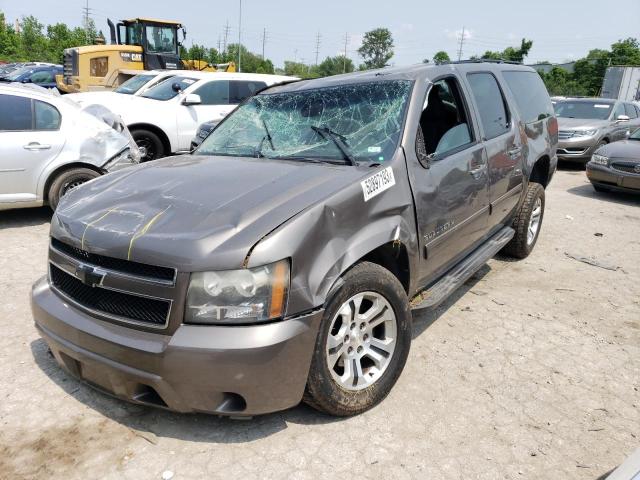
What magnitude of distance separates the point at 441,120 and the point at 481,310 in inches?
62.5

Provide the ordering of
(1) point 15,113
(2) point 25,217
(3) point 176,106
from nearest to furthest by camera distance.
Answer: (1) point 15,113 → (2) point 25,217 → (3) point 176,106

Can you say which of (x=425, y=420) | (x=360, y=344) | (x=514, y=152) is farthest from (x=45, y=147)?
(x=425, y=420)

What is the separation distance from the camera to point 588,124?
40.7 feet

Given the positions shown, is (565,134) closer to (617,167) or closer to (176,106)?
(617,167)

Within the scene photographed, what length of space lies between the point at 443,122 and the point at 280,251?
208 centimetres

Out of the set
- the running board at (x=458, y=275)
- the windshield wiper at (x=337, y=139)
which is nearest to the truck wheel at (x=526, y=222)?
the running board at (x=458, y=275)

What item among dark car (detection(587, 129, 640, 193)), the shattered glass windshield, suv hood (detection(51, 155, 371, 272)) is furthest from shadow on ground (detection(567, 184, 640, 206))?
suv hood (detection(51, 155, 371, 272))

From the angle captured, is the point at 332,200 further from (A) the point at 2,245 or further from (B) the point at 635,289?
(A) the point at 2,245

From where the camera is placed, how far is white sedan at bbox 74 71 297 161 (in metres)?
9.15

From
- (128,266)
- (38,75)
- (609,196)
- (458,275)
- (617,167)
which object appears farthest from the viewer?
(38,75)

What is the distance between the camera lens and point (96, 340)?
7.89 ft

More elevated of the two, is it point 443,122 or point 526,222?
point 443,122

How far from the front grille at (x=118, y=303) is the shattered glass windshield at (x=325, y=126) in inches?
53.7

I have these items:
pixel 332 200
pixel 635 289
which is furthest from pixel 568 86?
pixel 332 200
